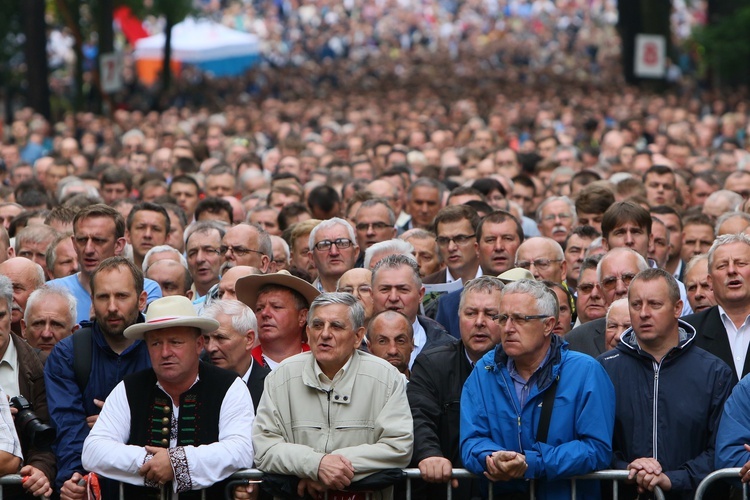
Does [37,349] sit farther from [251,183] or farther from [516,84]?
[516,84]

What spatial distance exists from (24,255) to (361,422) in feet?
15.0

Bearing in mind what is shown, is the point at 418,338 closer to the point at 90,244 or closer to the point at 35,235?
the point at 90,244

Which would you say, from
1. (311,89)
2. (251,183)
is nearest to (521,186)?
(251,183)

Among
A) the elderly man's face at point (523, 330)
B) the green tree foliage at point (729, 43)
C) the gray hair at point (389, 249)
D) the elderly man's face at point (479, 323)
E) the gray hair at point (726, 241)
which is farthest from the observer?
the green tree foliage at point (729, 43)

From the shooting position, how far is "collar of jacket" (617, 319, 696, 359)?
26.3ft

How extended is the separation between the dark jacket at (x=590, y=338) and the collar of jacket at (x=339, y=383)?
5.86ft

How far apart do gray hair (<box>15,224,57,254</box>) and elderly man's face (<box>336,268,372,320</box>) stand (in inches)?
105

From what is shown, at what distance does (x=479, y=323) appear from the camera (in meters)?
8.55

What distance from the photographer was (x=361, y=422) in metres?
7.78

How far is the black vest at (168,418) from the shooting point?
25.7ft

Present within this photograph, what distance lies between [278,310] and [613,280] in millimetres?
2243

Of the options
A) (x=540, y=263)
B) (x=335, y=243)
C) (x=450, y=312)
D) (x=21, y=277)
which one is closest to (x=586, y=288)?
(x=540, y=263)

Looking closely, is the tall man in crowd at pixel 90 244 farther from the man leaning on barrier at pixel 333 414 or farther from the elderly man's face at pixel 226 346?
the man leaning on barrier at pixel 333 414

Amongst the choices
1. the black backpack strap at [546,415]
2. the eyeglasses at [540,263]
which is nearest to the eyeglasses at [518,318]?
the black backpack strap at [546,415]
